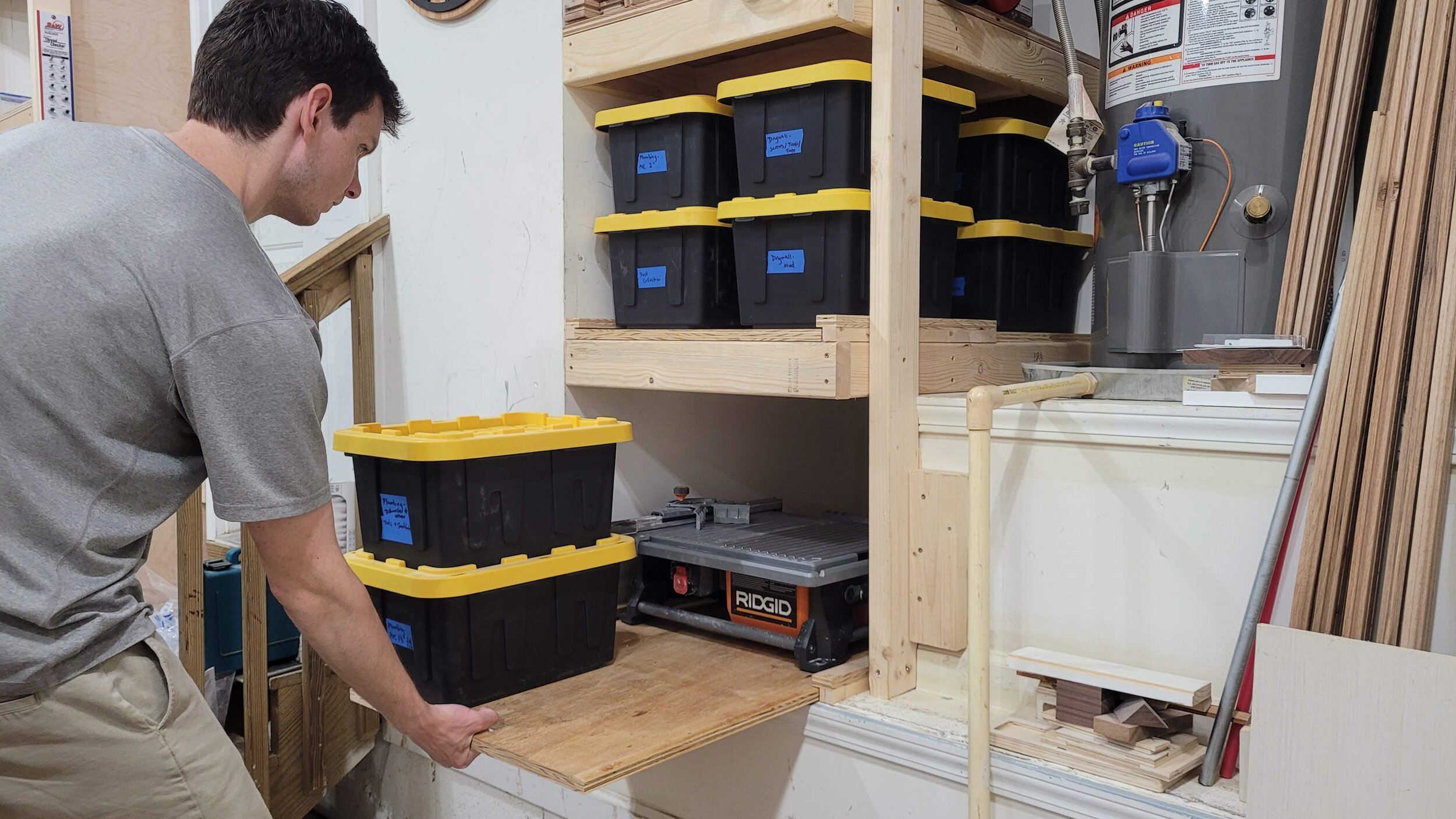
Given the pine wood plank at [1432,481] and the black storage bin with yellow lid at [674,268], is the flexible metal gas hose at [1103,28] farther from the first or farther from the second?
the pine wood plank at [1432,481]

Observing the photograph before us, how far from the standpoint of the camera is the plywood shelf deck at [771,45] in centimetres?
189

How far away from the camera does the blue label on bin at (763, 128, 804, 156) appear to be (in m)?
1.95

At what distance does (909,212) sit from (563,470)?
0.77 m

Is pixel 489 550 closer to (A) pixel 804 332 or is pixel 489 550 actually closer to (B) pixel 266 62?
(A) pixel 804 332

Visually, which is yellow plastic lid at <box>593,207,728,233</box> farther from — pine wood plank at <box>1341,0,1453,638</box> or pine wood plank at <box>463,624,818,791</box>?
pine wood plank at <box>1341,0,1453,638</box>

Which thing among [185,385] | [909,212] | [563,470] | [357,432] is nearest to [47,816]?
[185,385]

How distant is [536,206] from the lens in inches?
89.9

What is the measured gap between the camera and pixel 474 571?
5.82 ft

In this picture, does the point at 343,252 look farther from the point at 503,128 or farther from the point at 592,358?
the point at 592,358

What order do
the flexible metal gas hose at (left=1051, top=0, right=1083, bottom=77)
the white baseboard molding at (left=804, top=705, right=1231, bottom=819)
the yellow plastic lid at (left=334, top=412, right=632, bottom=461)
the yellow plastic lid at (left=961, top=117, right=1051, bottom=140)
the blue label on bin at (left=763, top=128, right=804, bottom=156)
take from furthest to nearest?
the yellow plastic lid at (left=961, top=117, right=1051, bottom=140), the flexible metal gas hose at (left=1051, top=0, right=1083, bottom=77), the blue label on bin at (left=763, top=128, right=804, bottom=156), the yellow plastic lid at (left=334, top=412, right=632, bottom=461), the white baseboard molding at (left=804, top=705, right=1231, bottom=819)

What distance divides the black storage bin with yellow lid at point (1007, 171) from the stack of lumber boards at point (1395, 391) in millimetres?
960

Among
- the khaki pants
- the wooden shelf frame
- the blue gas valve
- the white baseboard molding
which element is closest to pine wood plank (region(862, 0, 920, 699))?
the wooden shelf frame

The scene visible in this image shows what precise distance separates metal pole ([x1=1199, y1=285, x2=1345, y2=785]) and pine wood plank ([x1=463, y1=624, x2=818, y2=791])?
2.17 ft

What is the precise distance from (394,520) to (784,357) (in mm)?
744
